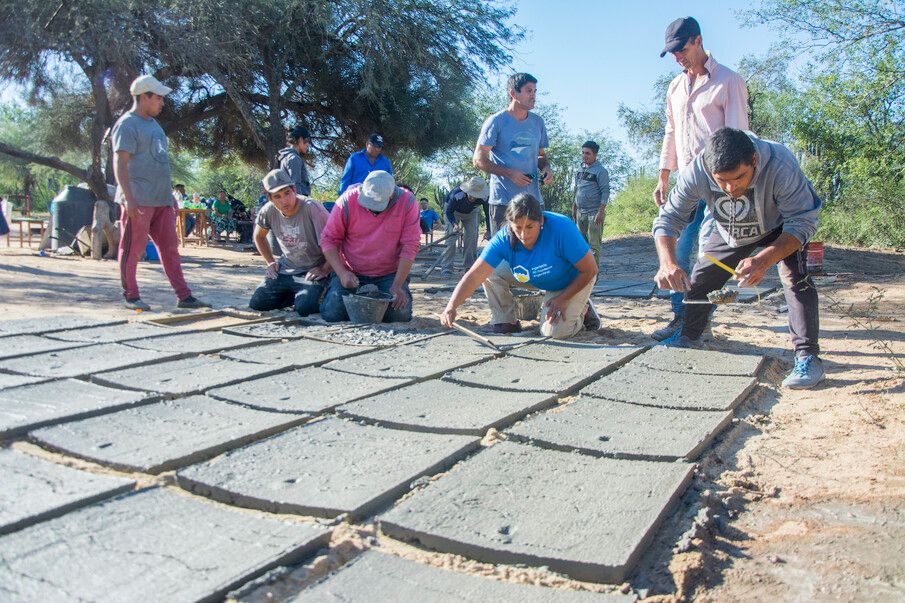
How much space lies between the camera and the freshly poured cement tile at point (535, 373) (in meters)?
3.32

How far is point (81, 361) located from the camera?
3.70 meters

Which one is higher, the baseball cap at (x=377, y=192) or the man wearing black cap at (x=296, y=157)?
the man wearing black cap at (x=296, y=157)

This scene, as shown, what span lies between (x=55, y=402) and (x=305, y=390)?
929 mm

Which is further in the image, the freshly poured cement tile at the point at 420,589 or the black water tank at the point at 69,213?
the black water tank at the point at 69,213

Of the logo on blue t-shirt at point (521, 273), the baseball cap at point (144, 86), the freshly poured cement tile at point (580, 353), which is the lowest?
the freshly poured cement tile at point (580, 353)

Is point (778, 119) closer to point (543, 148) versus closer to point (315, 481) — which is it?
point (543, 148)

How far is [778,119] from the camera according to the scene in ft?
63.0

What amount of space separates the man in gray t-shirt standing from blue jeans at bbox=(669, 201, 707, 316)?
131 inches

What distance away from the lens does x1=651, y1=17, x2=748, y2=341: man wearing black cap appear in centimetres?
415

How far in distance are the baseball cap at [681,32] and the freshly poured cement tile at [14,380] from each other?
139 inches

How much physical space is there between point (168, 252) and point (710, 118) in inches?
147

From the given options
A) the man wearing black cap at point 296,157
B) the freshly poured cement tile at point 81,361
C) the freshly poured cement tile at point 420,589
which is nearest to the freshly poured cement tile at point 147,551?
the freshly poured cement tile at point 420,589

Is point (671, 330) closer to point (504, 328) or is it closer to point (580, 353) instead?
point (580, 353)

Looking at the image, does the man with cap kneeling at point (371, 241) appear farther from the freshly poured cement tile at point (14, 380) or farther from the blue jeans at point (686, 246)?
the freshly poured cement tile at point (14, 380)
